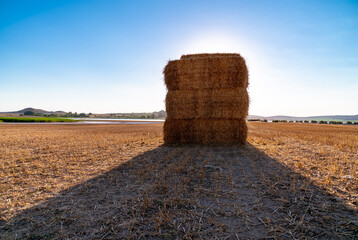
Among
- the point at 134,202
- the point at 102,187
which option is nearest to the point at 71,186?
the point at 102,187

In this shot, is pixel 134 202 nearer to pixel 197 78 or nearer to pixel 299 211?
pixel 299 211

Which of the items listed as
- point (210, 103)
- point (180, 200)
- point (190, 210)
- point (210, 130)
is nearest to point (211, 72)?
point (210, 103)

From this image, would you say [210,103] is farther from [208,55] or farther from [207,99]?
[208,55]

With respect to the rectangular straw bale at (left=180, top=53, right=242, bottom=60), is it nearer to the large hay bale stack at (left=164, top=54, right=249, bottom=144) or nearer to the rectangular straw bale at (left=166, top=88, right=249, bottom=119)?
the large hay bale stack at (left=164, top=54, right=249, bottom=144)

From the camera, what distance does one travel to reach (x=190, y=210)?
2.65 m

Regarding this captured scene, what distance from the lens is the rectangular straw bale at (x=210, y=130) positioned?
26.7 ft

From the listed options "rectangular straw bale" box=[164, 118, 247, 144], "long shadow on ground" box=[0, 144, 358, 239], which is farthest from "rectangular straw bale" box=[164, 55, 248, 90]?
"long shadow on ground" box=[0, 144, 358, 239]

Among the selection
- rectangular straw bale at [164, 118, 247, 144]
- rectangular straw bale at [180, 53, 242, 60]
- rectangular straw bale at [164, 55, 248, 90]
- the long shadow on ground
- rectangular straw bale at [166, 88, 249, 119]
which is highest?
rectangular straw bale at [180, 53, 242, 60]

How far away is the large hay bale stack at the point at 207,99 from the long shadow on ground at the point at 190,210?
400cm

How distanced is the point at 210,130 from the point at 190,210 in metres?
5.72

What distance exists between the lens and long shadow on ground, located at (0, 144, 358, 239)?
2186 millimetres

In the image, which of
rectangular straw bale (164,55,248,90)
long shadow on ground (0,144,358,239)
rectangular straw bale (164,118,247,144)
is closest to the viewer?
long shadow on ground (0,144,358,239)

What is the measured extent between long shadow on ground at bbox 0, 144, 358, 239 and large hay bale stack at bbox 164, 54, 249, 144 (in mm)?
3996

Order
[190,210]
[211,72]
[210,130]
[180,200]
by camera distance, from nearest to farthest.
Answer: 1. [190,210]
2. [180,200]
3. [211,72]
4. [210,130]
